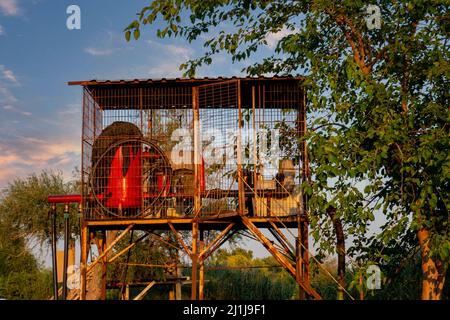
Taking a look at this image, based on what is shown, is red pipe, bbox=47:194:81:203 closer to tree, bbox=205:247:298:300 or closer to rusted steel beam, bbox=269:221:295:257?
rusted steel beam, bbox=269:221:295:257

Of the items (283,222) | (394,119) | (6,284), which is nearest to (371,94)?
(394,119)

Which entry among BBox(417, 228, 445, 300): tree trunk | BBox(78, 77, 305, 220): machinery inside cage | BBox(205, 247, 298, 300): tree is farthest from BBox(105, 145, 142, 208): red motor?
BBox(205, 247, 298, 300): tree

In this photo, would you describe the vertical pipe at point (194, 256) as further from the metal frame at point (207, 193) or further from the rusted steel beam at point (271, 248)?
the rusted steel beam at point (271, 248)

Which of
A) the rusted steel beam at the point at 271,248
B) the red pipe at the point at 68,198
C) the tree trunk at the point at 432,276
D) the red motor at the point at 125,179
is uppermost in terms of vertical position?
the red motor at the point at 125,179

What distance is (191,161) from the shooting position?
45.7 ft

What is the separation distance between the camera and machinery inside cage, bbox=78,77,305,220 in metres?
13.6

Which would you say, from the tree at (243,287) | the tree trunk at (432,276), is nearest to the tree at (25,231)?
→ the tree at (243,287)

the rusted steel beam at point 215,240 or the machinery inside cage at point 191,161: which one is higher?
the machinery inside cage at point 191,161

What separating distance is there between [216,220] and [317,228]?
7.76 feet

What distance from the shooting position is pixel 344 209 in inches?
479

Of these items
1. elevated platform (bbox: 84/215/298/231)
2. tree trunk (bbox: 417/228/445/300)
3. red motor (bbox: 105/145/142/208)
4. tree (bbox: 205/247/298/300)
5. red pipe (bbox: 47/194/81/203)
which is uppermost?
red motor (bbox: 105/145/142/208)

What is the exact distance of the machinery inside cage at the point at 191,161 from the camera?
13.6 meters
